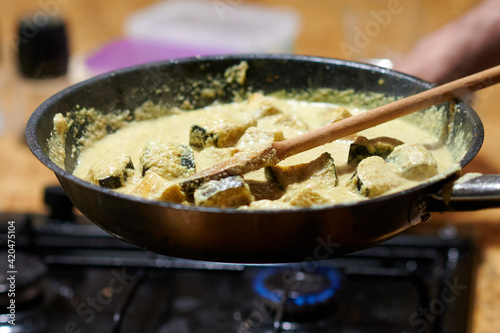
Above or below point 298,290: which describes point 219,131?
above

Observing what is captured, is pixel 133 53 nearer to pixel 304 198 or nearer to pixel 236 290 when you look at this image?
pixel 236 290

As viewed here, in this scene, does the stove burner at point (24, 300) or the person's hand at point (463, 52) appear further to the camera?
the person's hand at point (463, 52)

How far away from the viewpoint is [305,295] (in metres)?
1.21

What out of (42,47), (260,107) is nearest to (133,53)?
(42,47)

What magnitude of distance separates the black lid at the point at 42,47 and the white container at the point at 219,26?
17.0 inches

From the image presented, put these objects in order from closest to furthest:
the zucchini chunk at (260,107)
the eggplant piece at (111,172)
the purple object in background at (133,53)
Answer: the eggplant piece at (111,172), the zucchini chunk at (260,107), the purple object in background at (133,53)

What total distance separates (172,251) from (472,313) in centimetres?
75

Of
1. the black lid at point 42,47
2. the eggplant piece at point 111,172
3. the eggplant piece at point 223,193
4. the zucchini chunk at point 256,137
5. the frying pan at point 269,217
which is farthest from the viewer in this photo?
the black lid at point 42,47

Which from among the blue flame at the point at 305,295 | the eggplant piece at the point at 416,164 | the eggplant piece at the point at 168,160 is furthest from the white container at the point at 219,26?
the eggplant piece at the point at 416,164

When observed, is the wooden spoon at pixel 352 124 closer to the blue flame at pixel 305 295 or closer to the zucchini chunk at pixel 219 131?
the zucchini chunk at pixel 219 131

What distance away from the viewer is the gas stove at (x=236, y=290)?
1184 millimetres

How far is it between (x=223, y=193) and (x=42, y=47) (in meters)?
1.52

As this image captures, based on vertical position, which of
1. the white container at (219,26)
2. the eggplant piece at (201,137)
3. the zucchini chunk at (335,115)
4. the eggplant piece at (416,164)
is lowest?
the eggplant piece at (416,164)

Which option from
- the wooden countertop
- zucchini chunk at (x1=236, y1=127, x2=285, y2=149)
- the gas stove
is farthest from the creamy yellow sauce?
the wooden countertop
